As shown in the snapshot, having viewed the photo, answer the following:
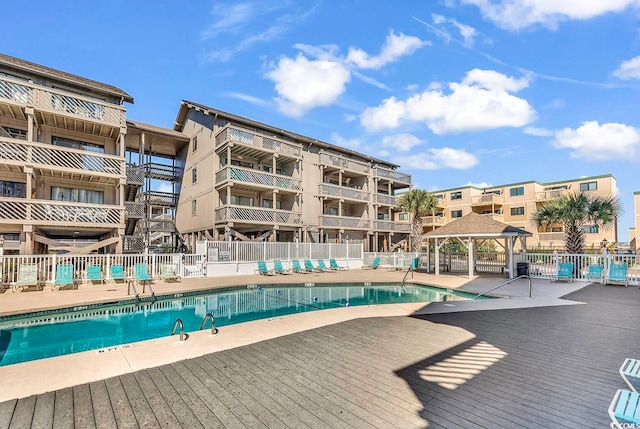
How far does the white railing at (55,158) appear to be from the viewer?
1592 centimetres

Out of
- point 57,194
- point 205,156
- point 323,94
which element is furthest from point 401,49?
point 57,194

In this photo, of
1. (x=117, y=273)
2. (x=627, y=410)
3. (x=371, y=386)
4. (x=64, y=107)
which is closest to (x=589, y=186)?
(x=627, y=410)

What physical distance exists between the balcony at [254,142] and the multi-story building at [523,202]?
79.9 feet

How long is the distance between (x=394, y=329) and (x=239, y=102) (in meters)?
26.8

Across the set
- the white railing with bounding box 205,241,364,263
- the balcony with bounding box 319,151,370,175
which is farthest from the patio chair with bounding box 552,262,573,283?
the balcony with bounding box 319,151,370,175

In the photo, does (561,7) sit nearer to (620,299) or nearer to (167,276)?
(620,299)

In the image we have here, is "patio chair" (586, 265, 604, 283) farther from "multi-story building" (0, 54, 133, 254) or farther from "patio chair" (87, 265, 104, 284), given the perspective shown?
"multi-story building" (0, 54, 133, 254)

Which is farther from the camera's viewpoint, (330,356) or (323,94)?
(323,94)

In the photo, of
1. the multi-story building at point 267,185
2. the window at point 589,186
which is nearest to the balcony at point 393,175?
the multi-story building at point 267,185

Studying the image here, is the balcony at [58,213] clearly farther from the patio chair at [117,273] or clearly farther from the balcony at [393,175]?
the balcony at [393,175]

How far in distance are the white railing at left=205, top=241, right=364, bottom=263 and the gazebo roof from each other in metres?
7.76

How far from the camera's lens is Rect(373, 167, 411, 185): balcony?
3294 centimetres

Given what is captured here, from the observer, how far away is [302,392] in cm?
388

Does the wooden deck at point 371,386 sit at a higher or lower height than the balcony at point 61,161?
lower
